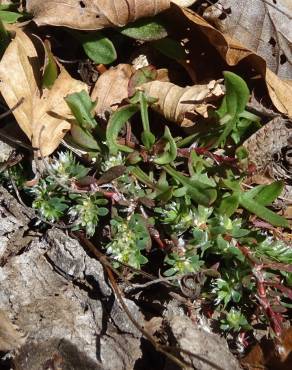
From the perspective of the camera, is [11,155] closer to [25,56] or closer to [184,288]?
[25,56]

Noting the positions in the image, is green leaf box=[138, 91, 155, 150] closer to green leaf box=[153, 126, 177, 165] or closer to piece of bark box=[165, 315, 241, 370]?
green leaf box=[153, 126, 177, 165]

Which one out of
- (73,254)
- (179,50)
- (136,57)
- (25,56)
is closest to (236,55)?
(179,50)

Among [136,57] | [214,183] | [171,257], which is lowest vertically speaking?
[171,257]

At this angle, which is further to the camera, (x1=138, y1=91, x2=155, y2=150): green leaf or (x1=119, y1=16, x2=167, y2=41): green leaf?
(x1=119, y1=16, x2=167, y2=41): green leaf

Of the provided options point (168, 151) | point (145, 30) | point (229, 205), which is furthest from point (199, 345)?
point (145, 30)

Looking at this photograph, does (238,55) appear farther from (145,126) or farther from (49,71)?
(49,71)

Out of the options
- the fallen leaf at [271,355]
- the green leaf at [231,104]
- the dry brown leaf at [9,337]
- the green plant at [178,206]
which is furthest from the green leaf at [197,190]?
the dry brown leaf at [9,337]

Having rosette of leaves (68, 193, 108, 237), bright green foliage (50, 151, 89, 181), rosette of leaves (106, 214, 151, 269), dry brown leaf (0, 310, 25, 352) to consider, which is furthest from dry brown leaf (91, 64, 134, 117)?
dry brown leaf (0, 310, 25, 352)
